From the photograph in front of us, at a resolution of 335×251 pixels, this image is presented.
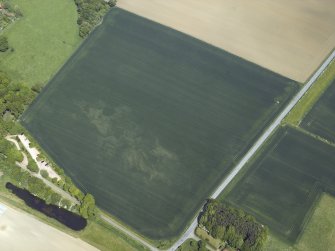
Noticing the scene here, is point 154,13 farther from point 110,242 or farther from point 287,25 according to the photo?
point 110,242

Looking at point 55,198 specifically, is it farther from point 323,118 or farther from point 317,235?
point 323,118

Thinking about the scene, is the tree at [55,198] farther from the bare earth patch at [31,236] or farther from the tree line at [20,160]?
the bare earth patch at [31,236]

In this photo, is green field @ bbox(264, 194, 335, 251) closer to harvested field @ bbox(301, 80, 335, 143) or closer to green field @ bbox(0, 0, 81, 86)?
harvested field @ bbox(301, 80, 335, 143)

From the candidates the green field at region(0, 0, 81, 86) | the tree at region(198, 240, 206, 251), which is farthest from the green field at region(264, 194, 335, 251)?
the green field at region(0, 0, 81, 86)

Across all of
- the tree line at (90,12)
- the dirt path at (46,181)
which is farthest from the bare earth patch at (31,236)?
the tree line at (90,12)

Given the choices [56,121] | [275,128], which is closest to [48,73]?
[56,121]

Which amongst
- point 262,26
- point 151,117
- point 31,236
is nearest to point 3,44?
point 151,117
